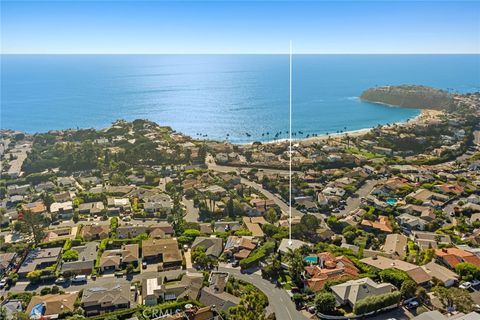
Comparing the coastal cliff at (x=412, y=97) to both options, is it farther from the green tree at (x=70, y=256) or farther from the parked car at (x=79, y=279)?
the parked car at (x=79, y=279)

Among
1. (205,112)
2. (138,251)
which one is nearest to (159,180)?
(138,251)

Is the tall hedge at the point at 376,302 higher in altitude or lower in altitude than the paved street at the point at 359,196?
higher

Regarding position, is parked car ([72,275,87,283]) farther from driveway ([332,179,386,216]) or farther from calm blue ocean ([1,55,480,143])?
calm blue ocean ([1,55,480,143])

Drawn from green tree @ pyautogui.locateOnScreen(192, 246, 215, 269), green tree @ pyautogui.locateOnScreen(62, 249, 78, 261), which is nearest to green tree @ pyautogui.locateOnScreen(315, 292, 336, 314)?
green tree @ pyautogui.locateOnScreen(192, 246, 215, 269)

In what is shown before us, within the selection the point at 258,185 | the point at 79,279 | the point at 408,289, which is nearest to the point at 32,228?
the point at 79,279

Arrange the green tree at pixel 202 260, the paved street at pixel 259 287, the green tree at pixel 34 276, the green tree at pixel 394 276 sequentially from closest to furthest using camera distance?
the paved street at pixel 259 287 → the green tree at pixel 394 276 → the green tree at pixel 34 276 → the green tree at pixel 202 260

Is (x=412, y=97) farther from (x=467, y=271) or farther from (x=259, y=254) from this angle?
(x=259, y=254)

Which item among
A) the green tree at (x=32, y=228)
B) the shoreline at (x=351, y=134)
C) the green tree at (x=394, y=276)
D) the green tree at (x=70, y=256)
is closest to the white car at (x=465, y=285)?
the green tree at (x=394, y=276)

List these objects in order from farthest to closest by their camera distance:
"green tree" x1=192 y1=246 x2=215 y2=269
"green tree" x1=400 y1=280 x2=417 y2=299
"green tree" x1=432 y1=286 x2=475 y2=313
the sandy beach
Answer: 1. the sandy beach
2. "green tree" x1=192 y1=246 x2=215 y2=269
3. "green tree" x1=400 y1=280 x2=417 y2=299
4. "green tree" x1=432 y1=286 x2=475 y2=313
